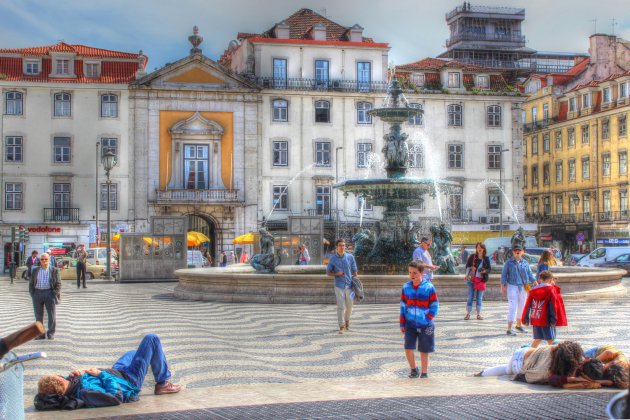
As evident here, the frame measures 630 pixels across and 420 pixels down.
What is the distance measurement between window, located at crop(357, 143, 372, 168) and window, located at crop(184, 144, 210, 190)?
7820 millimetres

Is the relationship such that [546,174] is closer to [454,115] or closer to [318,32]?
[454,115]

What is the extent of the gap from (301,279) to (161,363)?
33.7ft

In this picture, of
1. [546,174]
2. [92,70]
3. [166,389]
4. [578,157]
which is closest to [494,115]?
[578,157]

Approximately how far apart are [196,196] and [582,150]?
25371 mm

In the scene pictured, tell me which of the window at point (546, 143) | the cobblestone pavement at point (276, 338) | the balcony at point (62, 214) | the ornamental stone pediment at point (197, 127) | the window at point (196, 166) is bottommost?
the cobblestone pavement at point (276, 338)

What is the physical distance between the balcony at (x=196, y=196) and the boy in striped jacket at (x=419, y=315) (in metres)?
34.5

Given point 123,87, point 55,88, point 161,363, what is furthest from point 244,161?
point 161,363

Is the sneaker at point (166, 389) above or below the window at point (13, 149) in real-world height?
below

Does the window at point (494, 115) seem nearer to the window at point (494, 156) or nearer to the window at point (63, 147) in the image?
the window at point (494, 156)

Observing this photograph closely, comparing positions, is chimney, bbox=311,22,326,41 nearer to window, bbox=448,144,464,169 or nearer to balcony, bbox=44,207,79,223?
window, bbox=448,144,464,169

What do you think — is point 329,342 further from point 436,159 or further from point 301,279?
point 436,159

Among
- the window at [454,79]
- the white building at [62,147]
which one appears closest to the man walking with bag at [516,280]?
the white building at [62,147]

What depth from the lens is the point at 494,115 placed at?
156 feet

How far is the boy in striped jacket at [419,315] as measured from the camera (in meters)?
8.82
